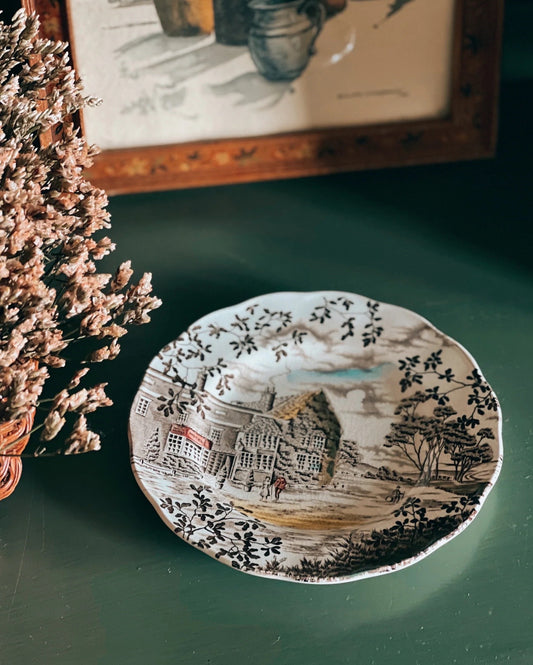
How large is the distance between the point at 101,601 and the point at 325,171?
698mm

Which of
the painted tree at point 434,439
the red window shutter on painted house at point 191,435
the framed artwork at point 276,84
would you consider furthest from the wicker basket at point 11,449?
the framed artwork at point 276,84

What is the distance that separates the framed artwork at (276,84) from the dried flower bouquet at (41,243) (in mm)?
392

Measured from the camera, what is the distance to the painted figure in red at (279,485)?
2.39 ft

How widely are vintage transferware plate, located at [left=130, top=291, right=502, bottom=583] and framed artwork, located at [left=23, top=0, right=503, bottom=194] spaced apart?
314 mm

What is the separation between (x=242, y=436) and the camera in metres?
0.78

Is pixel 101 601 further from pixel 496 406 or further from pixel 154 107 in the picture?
pixel 154 107

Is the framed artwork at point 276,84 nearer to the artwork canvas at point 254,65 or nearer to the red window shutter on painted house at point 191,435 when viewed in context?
the artwork canvas at point 254,65

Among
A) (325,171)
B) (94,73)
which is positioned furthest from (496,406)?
(94,73)

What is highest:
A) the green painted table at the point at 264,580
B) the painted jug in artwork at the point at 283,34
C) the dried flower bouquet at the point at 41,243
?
the painted jug in artwork at the point at 283,34

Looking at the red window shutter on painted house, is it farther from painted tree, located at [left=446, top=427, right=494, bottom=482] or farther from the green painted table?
painted tree, located at [left=446, top=427, right=494, bottom=482]

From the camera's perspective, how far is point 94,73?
103 cm

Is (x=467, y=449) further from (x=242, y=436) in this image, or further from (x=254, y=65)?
(x=254, y=65)

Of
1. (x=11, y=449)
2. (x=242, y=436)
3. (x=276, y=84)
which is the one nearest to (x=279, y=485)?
(x=242, y=436)

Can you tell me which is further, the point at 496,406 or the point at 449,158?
the point at 449,158
